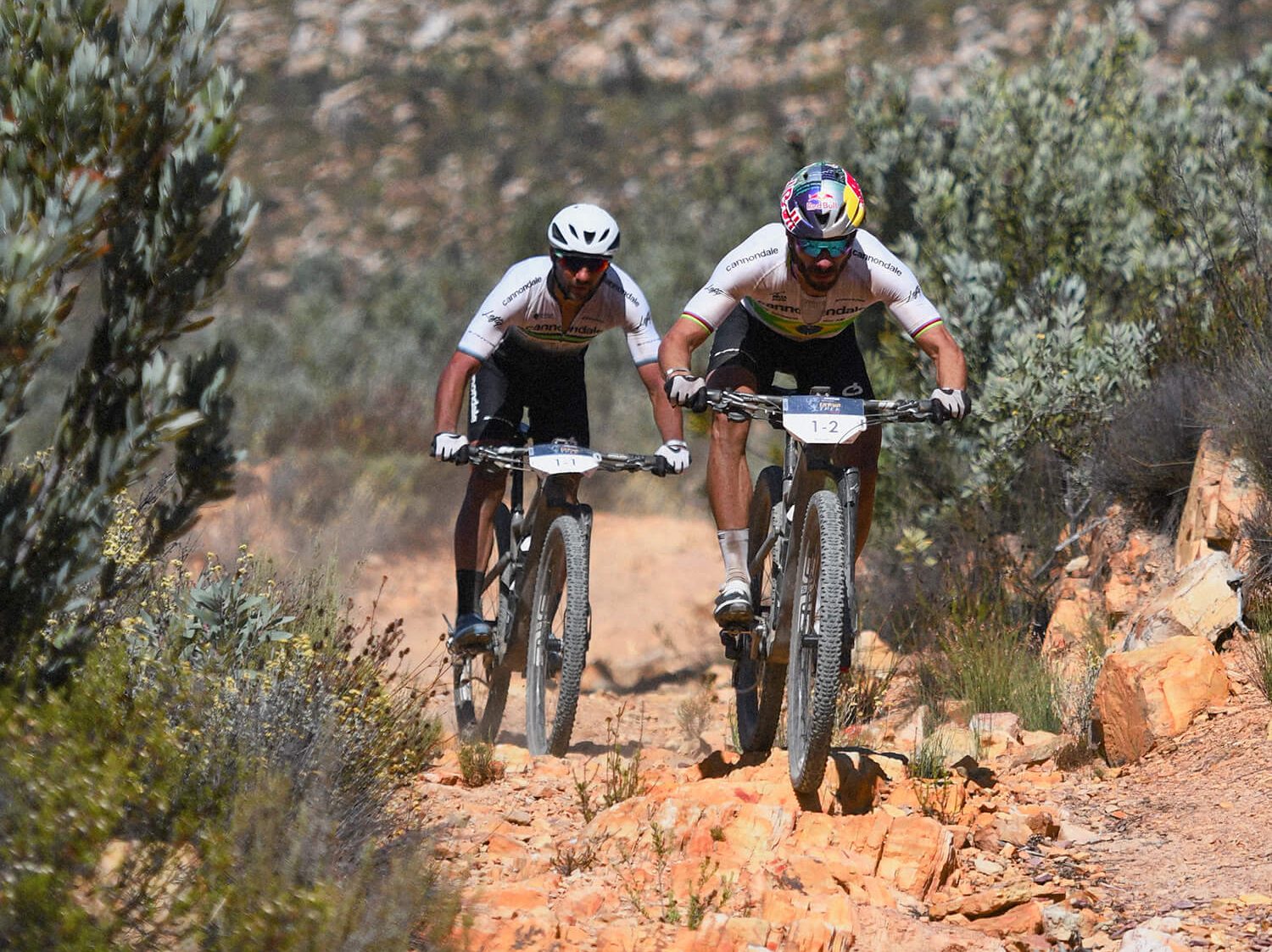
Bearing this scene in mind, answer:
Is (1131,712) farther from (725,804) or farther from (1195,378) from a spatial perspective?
(1195,378)

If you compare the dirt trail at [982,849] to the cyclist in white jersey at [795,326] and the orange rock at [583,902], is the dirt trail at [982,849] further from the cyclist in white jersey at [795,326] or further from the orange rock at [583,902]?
the cyclist in white jersey at [795,326]

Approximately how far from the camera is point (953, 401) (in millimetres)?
5215

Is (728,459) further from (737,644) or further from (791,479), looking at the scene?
(737,644)

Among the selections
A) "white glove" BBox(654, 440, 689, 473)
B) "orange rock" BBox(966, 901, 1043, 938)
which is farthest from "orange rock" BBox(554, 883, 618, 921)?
"white glove" BBox(654, 440, 689, 473)

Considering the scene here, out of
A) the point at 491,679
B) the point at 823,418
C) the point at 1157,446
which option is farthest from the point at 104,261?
the point at 1157,446

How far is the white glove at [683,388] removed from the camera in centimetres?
515

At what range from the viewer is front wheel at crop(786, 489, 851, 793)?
4.67 meters

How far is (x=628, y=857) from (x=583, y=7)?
119ft

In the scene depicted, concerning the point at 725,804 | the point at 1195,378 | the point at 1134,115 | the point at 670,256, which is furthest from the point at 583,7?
the point at 725,804

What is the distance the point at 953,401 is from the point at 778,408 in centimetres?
66

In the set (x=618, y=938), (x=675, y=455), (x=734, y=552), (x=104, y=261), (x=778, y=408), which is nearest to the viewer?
(x=618, y=938)

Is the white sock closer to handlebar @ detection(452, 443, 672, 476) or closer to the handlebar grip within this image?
handlebar @ detection(452, 443, 672, 476)

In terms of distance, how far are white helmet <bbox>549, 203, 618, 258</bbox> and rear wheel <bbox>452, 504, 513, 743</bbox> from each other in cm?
138

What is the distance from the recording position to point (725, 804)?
4.73m
